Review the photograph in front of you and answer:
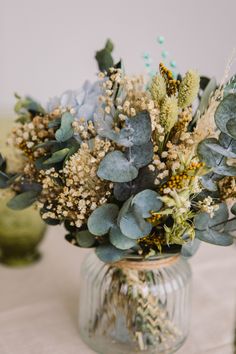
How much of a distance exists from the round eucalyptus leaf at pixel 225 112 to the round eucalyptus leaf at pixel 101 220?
7.8 inches

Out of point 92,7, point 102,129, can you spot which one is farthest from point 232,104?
point 92,7

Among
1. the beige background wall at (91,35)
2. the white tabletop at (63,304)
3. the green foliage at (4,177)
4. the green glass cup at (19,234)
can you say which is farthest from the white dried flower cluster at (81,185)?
the beige background wall at (91,35)

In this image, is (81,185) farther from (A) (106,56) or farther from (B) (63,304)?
(B) (63,304)

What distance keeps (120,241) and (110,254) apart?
0.16 ft

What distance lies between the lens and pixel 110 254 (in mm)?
800

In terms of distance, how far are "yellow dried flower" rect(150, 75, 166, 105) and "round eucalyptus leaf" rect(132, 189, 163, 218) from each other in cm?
13

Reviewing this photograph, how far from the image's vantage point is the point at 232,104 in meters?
0.71

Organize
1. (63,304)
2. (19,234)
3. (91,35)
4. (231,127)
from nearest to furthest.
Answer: (231,127) < (63,304) < (19,234) < (91,35)

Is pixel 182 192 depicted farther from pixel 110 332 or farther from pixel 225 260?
pixel 225 260

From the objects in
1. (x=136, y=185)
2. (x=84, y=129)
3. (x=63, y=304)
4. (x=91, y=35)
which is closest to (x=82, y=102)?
(x=84, y=129)

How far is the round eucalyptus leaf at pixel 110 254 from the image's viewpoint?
80 centimetres

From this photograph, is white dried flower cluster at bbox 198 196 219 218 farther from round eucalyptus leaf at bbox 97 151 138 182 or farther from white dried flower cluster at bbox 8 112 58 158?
white dried flower cluster at bbox 8 112 58 158

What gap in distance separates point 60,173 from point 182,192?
0.20m

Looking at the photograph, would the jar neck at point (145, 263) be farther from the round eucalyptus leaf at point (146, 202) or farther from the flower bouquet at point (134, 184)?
the round eucalyptus leaf at point (146, 202)
